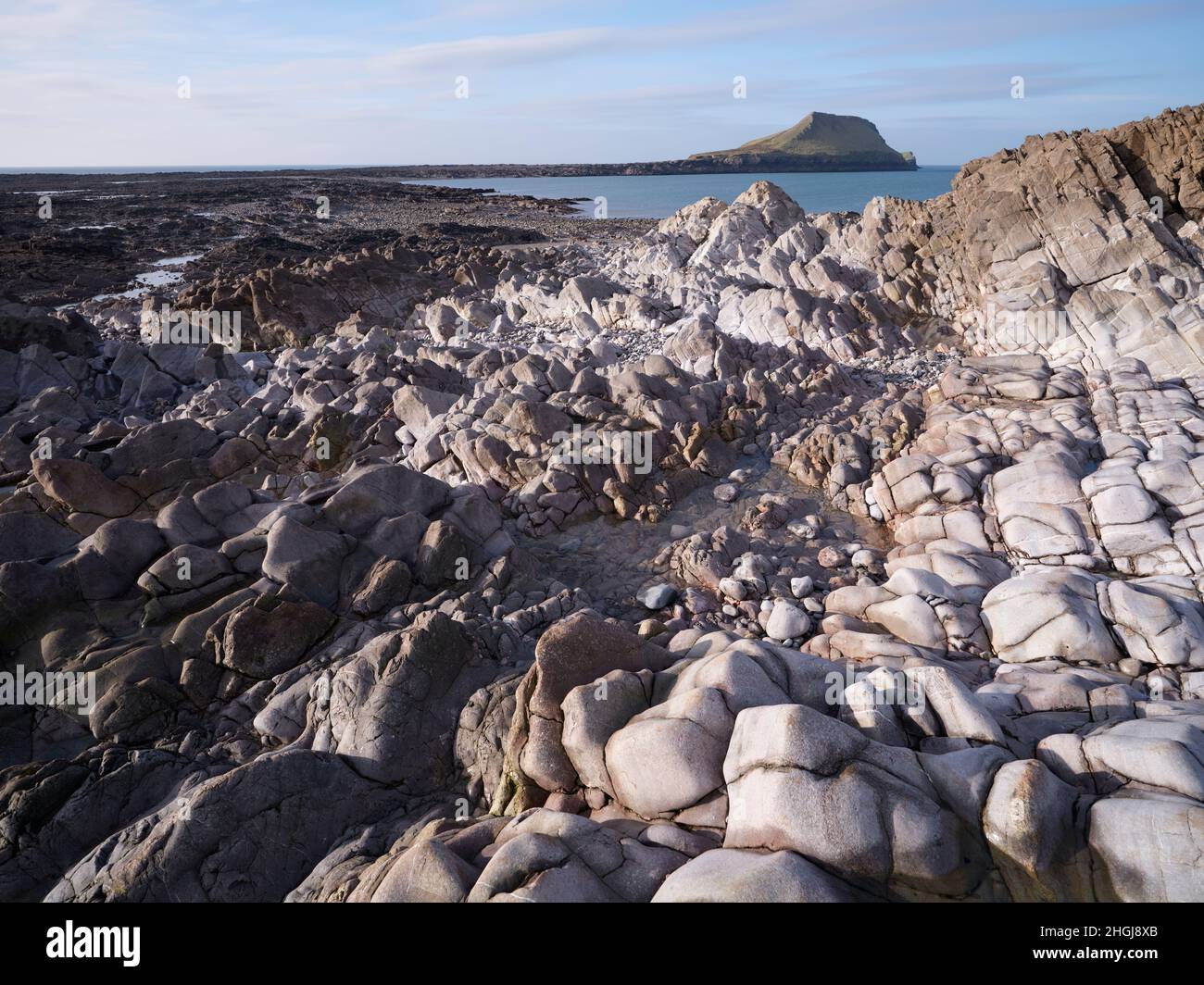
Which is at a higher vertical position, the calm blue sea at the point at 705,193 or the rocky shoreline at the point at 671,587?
the calm blue sea at the point at 705,193

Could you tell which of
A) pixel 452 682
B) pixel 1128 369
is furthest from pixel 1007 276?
pixel 452 682

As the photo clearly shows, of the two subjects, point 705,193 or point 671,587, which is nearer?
point 671,587

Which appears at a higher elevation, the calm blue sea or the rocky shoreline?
the calm blue sea

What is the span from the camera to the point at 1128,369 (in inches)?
625

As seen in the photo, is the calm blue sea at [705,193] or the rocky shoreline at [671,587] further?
the calm blue sea at [705,193]

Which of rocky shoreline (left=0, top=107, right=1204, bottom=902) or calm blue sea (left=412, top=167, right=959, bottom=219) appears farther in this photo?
calm blue sea (left=412, top=167, right=959, bottom=219)

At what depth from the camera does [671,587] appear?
12250 mm

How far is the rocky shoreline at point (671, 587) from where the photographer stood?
5516mm

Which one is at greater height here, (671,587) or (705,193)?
(705,193)

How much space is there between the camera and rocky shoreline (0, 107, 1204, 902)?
552cm
